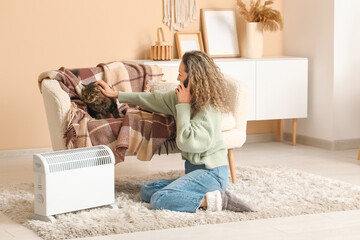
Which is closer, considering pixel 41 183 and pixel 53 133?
pixel 41 183

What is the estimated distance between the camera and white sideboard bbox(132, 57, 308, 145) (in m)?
5.09

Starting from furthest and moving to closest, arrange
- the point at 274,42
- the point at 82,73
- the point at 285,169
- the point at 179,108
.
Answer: the point at 274,42 < the point at 285,169 < the point at 82,73 < the point at 179,108

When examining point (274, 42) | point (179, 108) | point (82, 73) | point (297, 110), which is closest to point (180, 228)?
point (179, 108)

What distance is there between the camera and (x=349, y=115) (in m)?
5.22

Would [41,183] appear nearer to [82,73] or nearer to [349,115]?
[82,73]

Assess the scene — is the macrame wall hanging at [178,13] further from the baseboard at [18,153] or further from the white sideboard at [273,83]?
the baseboard at [18,153]

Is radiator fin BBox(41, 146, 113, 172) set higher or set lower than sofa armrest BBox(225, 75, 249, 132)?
lower

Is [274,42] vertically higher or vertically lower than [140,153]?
higher

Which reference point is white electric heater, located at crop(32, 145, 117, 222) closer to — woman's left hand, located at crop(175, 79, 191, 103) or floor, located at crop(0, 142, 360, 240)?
floor, located at crop(0, 142, 360, 240)

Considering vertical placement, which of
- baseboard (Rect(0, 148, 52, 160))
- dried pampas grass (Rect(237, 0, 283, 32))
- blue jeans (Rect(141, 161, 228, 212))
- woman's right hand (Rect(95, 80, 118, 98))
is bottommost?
baseboard (Rect(0, 148, 52, 160))

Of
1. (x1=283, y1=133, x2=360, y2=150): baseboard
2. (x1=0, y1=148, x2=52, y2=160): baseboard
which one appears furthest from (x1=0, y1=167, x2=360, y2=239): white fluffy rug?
(x1=283, y1=133, x2=360, y2=150): baseboard

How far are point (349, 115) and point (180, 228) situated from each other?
278 cm

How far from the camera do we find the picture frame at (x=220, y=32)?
17.3 ft

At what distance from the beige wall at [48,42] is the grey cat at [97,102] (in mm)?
1293
